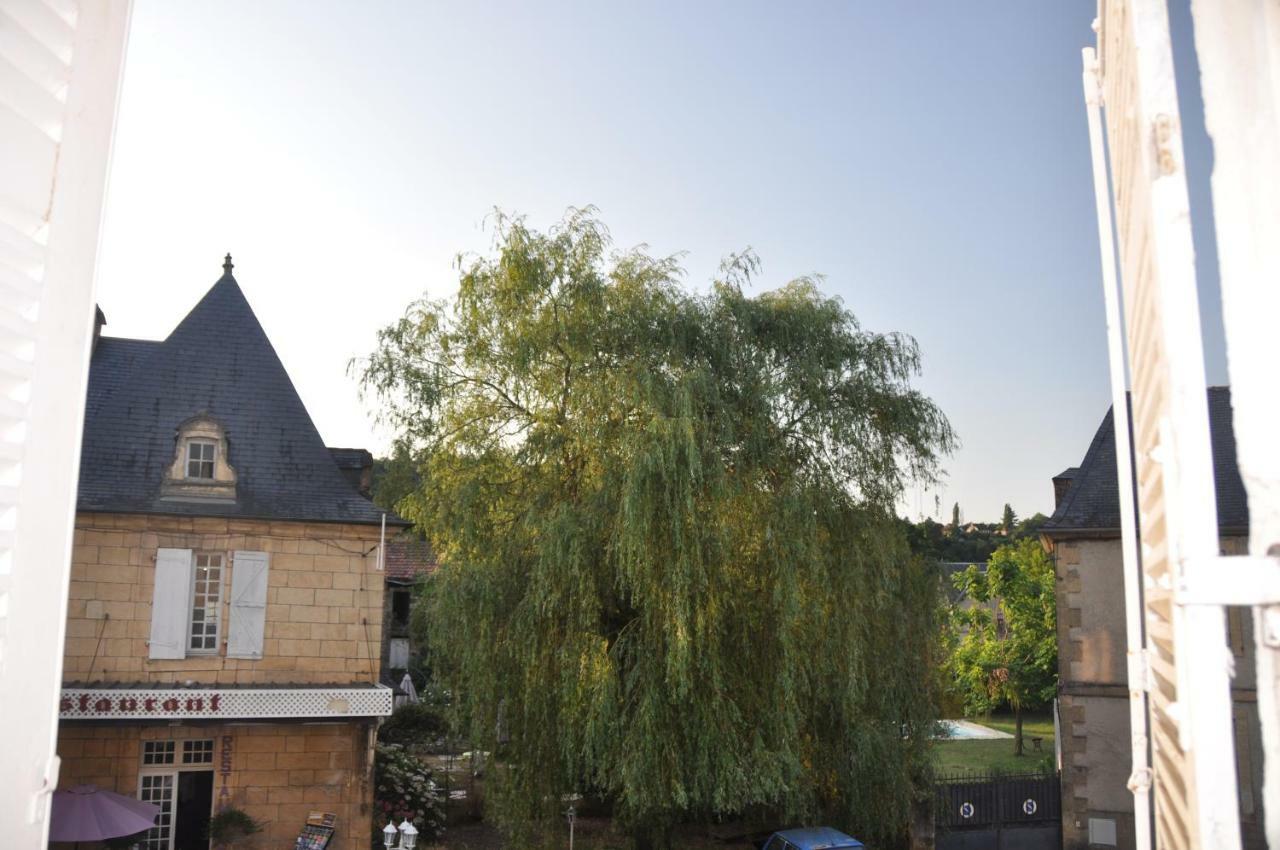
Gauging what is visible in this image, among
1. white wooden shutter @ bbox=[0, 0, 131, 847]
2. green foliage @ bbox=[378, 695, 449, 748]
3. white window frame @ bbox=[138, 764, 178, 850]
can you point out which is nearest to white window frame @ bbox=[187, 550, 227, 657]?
white window frame @ bbox=[138, 764, 178, 850]

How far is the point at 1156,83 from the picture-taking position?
5.10ft

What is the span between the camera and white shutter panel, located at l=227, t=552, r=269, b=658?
519 inches

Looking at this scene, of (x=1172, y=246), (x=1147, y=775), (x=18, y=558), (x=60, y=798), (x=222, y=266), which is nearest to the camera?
(x=1172, y=246)

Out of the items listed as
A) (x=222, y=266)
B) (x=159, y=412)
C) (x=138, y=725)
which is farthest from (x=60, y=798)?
(x=222, y=266)

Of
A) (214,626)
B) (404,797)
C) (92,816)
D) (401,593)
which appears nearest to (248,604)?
(214,626)

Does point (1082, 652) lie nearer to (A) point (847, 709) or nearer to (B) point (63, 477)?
(A) point (847, 709)

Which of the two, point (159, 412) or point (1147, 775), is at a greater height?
point (159, 412)

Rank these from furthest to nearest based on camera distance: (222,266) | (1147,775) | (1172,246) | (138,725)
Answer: (222,266) → (138,725) → (1147,775) → (1172,246)

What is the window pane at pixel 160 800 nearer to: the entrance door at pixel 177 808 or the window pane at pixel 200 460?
the entrance door at pixel 177 808

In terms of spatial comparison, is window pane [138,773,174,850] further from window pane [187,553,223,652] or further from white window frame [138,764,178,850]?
window pane [187,553,223,652]

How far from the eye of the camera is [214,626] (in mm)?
13312

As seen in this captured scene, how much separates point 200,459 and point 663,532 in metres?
6.62

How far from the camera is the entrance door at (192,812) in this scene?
13.0m

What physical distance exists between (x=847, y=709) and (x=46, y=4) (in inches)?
499
